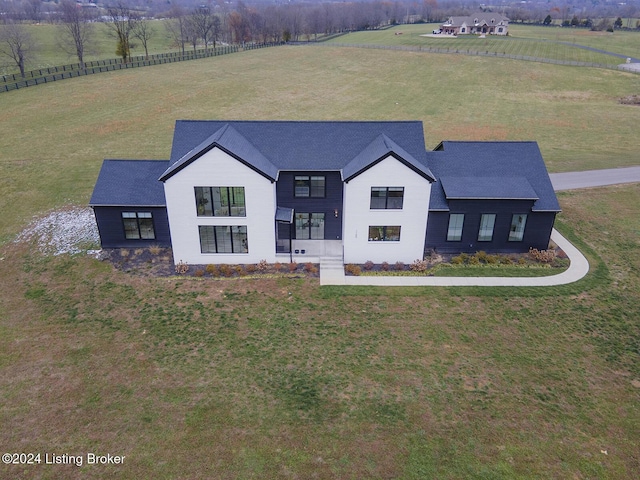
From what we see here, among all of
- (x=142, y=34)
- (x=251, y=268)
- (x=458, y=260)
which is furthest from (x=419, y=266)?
(x=142, y=34)

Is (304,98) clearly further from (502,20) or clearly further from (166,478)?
(502,20)

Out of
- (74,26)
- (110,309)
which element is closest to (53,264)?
(110,309)

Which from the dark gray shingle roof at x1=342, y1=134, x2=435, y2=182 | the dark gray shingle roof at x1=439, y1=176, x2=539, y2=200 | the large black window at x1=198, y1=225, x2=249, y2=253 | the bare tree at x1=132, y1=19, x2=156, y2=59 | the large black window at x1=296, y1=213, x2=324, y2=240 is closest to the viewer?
the dark gray shingle roof at x1=342, y1=134, x2=435, y2=182

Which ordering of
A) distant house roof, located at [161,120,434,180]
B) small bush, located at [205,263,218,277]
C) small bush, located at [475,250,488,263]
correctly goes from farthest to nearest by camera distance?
small bush, located at [475,250,488,263] < distant house roof, located at [161,120,434,180] < small bush, located at [205,263,218,277]

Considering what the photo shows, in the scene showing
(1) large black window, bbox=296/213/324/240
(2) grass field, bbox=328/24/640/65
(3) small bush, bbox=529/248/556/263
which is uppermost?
(2) grass field, bbox=328/24/640/65

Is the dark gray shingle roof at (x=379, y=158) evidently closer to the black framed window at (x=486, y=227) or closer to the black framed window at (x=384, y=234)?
the black framed window at (x=384, y=234)

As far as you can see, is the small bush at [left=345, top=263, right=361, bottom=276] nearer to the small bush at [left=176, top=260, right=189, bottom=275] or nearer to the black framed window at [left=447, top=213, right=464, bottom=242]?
the black framed window at [left=447, top=213, right=464, bottom=242]

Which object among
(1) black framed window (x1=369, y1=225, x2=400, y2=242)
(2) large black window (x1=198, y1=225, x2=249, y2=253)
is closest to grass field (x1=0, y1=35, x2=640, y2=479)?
(2) large black window (x1=198, y1=225, x2=249, y2=253)
